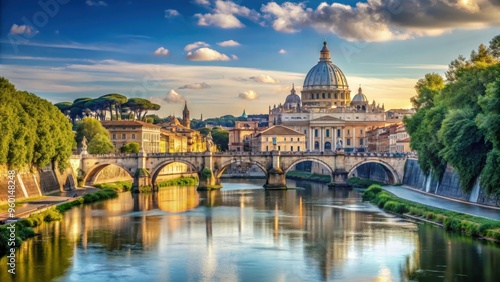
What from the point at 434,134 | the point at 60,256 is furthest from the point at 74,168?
the point at 60,256

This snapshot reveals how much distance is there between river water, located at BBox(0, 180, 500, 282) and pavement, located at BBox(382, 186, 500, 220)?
2.19m

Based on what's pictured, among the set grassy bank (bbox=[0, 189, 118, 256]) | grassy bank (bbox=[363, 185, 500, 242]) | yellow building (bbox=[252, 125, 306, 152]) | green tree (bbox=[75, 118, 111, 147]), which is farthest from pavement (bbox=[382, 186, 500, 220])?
yellow building (bbox=[252, 125, 306, 152])

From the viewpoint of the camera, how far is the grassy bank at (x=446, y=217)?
2670 cm

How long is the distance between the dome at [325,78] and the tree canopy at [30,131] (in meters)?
58.7

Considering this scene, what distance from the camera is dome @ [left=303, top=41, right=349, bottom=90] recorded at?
102 meters

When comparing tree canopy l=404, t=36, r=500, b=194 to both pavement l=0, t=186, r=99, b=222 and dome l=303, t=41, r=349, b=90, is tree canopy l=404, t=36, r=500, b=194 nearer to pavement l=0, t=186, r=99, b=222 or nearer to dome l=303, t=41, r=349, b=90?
pavement l=0, t=186, r=99, b=222

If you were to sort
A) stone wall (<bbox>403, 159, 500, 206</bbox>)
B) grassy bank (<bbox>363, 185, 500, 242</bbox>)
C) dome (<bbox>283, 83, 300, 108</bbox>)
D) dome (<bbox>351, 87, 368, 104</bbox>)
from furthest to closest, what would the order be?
dome (<bbox>283, 83, 300, 108</bbox>) → dome (<bbox>351, 87, 368, 104</bbox>) → stone wall (<bbox>403, 159, 500, 206</bbox>) → grassy bank (<bbox>363, 185, 500, 242</bbox>)

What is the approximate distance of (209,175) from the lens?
5512cm

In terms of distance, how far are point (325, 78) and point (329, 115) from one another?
11.3 metres

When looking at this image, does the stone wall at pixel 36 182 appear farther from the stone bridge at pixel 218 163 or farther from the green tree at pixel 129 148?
the green tree at pixel 129 148

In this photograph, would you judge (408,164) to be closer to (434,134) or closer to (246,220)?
(434,134)

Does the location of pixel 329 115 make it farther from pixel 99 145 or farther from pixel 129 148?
pixel 99 145

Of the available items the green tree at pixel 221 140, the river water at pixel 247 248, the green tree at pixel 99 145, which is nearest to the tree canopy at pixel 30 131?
the river water at pixel 247 248

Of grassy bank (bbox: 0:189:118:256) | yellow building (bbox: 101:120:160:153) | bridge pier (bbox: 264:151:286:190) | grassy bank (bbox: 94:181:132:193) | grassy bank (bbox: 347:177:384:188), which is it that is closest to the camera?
grassy bank (bbox: 0:189:118:256)
